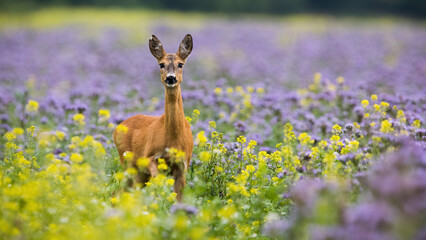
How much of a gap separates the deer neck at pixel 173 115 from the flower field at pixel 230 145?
0.32 metres

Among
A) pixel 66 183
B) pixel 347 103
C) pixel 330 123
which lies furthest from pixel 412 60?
pixel 66 183

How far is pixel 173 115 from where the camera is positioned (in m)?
5.28

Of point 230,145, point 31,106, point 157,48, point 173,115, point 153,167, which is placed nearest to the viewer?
point 153,167

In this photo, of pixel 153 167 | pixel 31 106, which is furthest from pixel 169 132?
pixel 31 106

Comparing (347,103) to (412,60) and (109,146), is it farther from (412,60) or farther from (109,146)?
(412,60)

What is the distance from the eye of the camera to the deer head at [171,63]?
527 cm

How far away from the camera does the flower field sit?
324 centimetres

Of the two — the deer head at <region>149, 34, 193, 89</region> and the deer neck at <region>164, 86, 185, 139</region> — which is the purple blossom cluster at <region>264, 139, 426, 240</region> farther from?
the deer head at <region>149, 34, 193, 89</region>

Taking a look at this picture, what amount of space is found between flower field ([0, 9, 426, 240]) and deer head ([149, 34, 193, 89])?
0.78 metres

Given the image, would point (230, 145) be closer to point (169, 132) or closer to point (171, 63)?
point (169, 132)

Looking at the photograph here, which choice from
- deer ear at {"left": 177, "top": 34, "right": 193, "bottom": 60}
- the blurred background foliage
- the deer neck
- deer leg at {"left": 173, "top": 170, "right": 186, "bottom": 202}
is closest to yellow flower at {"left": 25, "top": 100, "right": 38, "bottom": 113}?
the deer neck

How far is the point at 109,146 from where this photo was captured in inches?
268

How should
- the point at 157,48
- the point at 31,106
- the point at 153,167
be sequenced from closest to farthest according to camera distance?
the point at 153,167
the point at 157,48
the point at 31,106

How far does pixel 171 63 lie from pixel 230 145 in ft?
4.41
